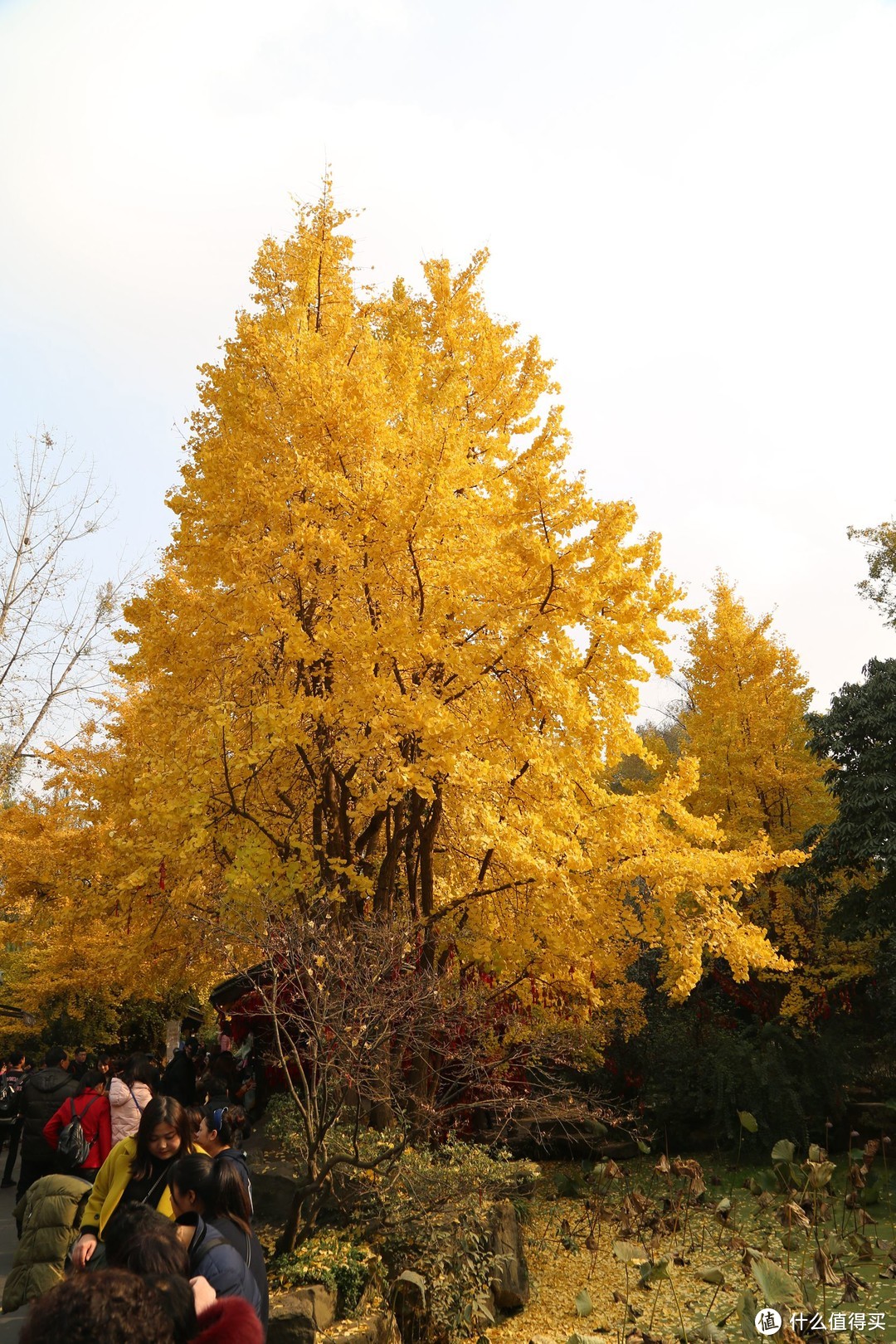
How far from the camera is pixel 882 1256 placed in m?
7.16

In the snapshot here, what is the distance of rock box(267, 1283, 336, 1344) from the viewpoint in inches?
195

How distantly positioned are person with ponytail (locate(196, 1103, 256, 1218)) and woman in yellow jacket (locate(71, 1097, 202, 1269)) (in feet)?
0.60

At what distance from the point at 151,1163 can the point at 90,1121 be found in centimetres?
307

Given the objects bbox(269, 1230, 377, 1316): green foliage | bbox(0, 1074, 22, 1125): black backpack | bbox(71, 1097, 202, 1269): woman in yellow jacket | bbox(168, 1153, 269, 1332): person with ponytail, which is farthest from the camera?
bbox(0, 1074, 22, 1125): black backpack

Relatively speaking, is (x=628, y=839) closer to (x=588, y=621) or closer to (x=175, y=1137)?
(x=588, y=621)

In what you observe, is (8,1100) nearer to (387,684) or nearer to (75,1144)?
(75,1144)

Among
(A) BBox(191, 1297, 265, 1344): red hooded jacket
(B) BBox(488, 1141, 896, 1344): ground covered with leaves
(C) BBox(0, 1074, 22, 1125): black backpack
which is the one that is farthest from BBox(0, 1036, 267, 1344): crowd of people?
(C) BBox(0, 1074, 22, 1125): black backpack

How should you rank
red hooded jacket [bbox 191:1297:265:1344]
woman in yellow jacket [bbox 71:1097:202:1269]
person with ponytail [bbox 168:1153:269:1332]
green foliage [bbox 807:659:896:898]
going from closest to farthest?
red hooded jacket [bbox 191:1297:265:1344]
person with ponytail [bbox 168:1153:269:1332]
woman in yellow jacket [bbox 71:1097:202:1269]
green foliage [bbox 807:659:896:898]

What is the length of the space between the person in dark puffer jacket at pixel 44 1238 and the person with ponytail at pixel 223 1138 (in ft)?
2.96

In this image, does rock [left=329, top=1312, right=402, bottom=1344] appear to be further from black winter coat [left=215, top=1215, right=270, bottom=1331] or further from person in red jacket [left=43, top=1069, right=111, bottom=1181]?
black winter coat [left=215, top=1215, right=270, bottom=1331]

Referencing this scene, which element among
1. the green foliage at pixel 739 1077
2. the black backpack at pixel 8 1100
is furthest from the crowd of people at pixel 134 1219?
the green foliage at pixel 739 1077

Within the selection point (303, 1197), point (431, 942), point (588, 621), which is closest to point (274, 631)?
point (588, 621)

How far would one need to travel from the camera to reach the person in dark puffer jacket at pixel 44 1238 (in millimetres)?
4984

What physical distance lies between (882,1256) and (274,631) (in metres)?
7.37
